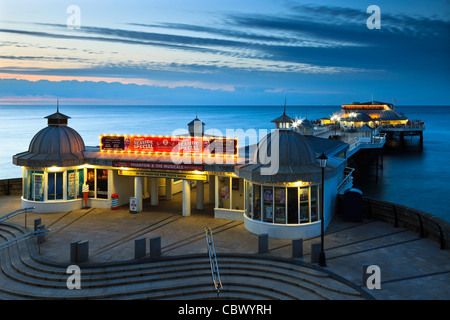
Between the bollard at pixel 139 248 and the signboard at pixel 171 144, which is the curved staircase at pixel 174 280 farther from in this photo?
the signboard at pixel 171 144

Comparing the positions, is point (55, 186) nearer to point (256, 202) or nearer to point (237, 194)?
point (237, 194)

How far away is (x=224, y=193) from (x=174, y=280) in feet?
30.2

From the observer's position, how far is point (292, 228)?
2034 cm

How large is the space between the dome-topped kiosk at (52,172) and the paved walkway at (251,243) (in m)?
0.93

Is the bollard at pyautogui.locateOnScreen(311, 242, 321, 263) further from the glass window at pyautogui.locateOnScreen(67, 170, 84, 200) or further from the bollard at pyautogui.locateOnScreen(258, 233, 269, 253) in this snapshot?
the glass window at pyautogui.locateOnScreen(67, 170, 84, 200)

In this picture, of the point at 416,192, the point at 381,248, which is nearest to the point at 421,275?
the point at 381,248

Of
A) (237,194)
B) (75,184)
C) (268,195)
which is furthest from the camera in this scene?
(75,184)

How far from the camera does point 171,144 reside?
2600 centimetres

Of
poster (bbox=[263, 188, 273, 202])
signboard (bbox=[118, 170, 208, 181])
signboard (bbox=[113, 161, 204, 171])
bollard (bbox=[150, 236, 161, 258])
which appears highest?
signboard (bbox=[113, 161, 204, 171])

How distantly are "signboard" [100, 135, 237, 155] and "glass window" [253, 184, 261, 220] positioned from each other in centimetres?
394

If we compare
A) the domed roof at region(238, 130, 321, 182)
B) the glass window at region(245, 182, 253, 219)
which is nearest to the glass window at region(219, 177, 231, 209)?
the glass window at region(245, 182, 253, 219)

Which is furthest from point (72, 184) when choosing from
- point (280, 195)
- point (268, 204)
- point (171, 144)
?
point (280, 195)

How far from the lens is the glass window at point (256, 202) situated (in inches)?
829

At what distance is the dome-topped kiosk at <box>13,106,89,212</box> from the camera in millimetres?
25391
